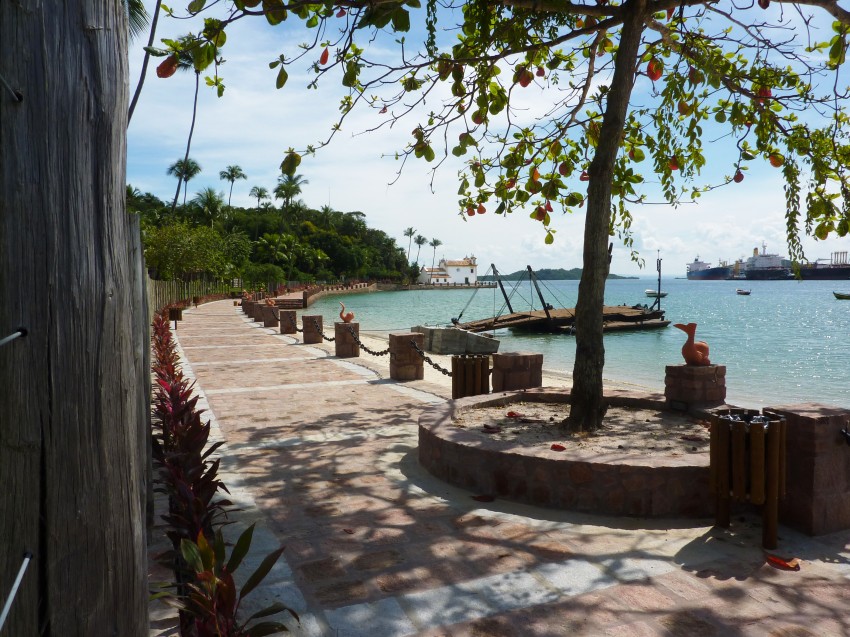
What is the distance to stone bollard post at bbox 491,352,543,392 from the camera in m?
7.50

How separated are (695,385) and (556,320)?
31.1 m

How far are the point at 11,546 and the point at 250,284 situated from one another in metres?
61.0

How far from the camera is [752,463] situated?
12.5ft

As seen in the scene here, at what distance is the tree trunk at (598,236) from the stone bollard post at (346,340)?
340 inches

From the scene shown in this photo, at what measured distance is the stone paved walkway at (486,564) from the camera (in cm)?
303

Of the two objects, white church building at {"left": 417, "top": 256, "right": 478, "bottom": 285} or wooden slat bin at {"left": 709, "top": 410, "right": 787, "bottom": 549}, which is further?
white church building at {"left": 417, "top": 256, "right": 478, "bottom": 285}

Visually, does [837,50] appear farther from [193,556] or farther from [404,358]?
[404,358]

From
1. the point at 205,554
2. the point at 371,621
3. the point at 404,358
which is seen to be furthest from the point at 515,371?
the point at 205,554

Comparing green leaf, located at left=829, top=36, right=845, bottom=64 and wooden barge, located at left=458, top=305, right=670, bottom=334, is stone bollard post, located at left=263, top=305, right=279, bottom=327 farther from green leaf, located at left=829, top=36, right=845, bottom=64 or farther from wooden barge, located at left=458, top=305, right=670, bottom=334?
green leaf, located at left=829, top=36, right=845, bottom=64

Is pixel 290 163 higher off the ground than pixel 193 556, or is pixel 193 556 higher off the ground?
pixel 290 163

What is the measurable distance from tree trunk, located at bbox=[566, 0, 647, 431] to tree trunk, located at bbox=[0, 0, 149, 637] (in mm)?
4481

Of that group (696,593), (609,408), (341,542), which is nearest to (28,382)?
(341,542)

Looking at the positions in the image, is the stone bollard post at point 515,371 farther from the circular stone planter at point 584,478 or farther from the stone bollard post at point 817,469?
the stone bollard post at point 817,469

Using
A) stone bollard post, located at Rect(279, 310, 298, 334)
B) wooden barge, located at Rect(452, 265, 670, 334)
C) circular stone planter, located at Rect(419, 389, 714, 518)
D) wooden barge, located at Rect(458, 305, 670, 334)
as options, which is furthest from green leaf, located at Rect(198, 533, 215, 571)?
wooden barge, located at Rect(458, 305, 670, 334)
